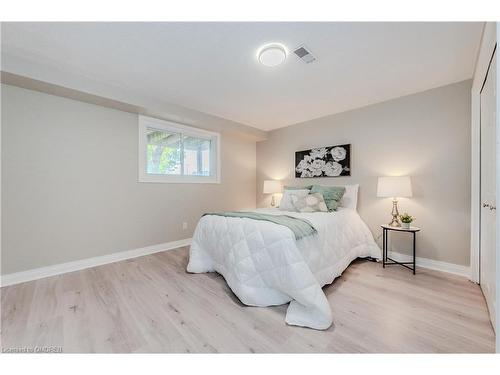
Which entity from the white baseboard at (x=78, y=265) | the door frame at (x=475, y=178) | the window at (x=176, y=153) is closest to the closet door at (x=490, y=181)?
the door frame at (x=475, y=178)

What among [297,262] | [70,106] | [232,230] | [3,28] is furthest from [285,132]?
[3,28]

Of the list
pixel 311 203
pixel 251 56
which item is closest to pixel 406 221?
pixel 311 203

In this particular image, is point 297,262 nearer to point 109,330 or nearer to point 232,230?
point 232,230

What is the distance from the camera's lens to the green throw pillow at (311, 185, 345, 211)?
2.85m

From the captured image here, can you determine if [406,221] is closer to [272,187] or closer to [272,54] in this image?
[272,187]

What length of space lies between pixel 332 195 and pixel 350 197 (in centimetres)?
32

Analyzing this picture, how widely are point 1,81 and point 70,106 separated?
1.72ft

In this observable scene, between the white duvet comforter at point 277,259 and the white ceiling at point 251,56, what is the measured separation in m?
1.53

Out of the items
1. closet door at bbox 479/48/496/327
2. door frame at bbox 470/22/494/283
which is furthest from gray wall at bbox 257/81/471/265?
closet door at bbox 479/48/496/327

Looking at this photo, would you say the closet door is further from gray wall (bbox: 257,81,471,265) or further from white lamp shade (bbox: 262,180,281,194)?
white lamp shade (bbox: 262,180,281,194)

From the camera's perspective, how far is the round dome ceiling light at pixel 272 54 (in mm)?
1752

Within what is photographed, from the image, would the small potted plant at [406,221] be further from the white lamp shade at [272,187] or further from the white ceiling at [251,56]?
the white lamp shade at [272,187]

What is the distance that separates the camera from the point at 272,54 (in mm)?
1801
